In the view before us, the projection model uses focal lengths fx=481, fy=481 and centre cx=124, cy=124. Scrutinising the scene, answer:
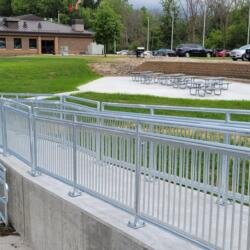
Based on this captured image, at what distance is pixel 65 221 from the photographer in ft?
18.4

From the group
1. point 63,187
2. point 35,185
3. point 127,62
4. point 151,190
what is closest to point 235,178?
point 151,190

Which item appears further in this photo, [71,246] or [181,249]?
[71,246]

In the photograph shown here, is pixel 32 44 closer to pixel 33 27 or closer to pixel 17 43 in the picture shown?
pixel 17 43

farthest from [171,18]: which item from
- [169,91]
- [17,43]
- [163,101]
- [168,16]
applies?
[163,101]

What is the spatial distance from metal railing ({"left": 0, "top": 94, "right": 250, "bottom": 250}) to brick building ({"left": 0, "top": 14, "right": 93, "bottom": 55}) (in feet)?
202

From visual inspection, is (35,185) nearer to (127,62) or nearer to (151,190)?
(151,190)

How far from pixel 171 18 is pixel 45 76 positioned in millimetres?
62741

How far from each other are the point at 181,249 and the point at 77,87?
22.5 meters

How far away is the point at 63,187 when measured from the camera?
20.1 ft

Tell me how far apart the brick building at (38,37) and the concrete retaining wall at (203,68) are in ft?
113

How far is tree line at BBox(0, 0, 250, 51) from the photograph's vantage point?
261ft

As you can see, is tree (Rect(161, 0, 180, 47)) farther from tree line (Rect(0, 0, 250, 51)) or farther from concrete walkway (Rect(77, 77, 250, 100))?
concrete walkway (Rect(77, 77, 250, 100))

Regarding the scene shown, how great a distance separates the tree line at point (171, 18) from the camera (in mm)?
79625

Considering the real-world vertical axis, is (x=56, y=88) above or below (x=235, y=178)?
below
